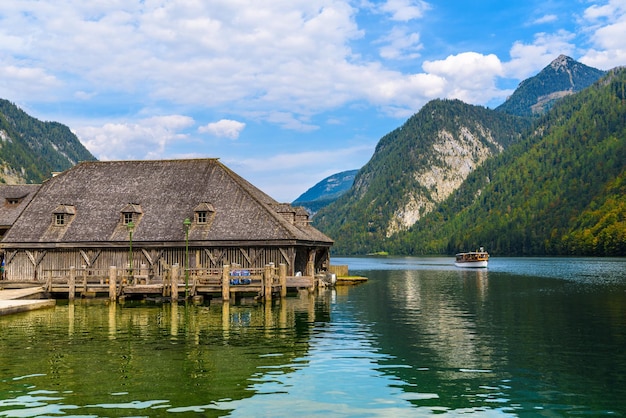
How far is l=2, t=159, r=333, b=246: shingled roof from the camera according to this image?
5041 cm

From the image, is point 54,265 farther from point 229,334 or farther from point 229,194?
point 229,334

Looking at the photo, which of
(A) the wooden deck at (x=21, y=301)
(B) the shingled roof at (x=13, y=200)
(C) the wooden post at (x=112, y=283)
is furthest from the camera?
(B) the shingled roof at (x=13, y=200)

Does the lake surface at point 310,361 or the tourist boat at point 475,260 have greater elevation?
the tourist boat at point 475,260

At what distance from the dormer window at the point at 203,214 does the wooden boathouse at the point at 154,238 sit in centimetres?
8

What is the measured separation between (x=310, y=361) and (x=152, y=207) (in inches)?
1307

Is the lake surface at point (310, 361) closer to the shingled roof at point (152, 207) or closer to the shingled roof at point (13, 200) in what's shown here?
the shingled roof at point (152, 207)

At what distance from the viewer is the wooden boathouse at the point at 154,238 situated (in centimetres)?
4675

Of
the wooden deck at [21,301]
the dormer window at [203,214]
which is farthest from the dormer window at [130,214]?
the wooden deck at [21,301]

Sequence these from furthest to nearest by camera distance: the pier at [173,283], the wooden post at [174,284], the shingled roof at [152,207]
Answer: the shingled roof at [152,207] → the pier at [173,283] → the wooden post at [174,284]

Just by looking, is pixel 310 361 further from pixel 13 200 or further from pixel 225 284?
pixel 13 200

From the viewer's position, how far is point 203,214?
51.9 metres

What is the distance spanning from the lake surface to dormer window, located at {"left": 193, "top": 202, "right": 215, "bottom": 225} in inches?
A: 427

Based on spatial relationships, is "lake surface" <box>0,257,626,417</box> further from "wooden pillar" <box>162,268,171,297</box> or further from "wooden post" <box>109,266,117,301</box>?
"wooden pillar" <box>162,268,171,297</box>

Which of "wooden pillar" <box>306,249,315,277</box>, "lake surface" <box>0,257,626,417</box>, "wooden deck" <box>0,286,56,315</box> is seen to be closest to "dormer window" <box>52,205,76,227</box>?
"wooden deck" <box>0,286,56,315</box>
